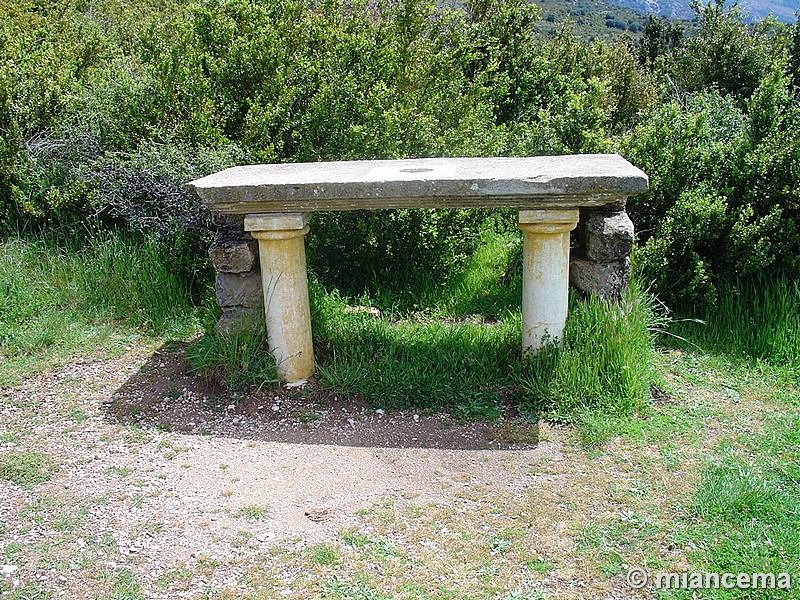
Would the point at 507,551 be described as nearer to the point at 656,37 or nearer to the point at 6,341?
the point at 6,341

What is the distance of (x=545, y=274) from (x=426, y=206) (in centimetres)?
77

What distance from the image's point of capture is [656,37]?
14312mm

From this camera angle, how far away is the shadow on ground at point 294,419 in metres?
4.00

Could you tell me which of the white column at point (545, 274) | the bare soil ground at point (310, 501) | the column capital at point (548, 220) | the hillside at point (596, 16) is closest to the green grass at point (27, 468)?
the bare soil ground at point (310, 501)

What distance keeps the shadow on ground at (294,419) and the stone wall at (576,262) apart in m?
0.47

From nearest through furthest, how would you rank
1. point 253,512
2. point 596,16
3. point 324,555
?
point 324,555, point 253,512, point 596,16

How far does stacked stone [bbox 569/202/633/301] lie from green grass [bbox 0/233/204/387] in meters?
2.79

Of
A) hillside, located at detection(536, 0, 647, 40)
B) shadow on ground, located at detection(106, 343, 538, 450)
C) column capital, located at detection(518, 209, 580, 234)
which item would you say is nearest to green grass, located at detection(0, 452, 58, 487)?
shadow on ground, located at detection(106, 343, 538, 450)

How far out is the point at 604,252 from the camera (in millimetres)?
4301

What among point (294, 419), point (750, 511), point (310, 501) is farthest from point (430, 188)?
point (750, 511)

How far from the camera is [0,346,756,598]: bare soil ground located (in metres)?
2.95

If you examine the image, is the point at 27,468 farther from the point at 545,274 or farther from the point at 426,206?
the point at 545,274

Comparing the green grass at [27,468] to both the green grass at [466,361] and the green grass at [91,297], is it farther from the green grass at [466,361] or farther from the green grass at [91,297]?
the green grass at [91,297]

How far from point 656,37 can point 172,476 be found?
44.5ft
